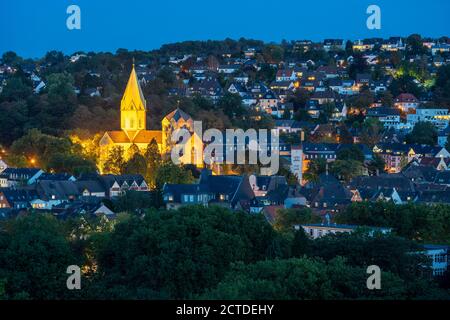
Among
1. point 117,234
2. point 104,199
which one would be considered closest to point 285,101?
point 104,199

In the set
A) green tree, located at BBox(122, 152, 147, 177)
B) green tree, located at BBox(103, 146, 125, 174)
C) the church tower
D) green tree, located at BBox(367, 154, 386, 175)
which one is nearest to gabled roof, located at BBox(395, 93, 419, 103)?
green tree, located at BBox(367, 154, 386, 175)

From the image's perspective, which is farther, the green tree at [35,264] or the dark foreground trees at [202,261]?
the green tree at [35,264]

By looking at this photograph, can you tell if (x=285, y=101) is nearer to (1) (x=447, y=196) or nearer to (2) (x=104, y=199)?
(1) (x=447, y=196)

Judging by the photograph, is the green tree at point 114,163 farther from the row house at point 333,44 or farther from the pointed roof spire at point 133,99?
the row house at point 333,44

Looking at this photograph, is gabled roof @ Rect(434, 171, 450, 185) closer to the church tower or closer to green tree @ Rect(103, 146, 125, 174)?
the church tower

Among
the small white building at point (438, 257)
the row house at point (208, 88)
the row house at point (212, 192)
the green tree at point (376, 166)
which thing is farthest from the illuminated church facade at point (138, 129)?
the small white building at point (438, 257)

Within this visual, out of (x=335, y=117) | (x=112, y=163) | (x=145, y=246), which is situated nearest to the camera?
(x=145, y=246)

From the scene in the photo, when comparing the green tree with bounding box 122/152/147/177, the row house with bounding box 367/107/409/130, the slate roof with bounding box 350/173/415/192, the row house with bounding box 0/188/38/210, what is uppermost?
the row house with bounding box 367/107/409/130

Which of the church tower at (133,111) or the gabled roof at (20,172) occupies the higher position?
the church tower at (133,111)
